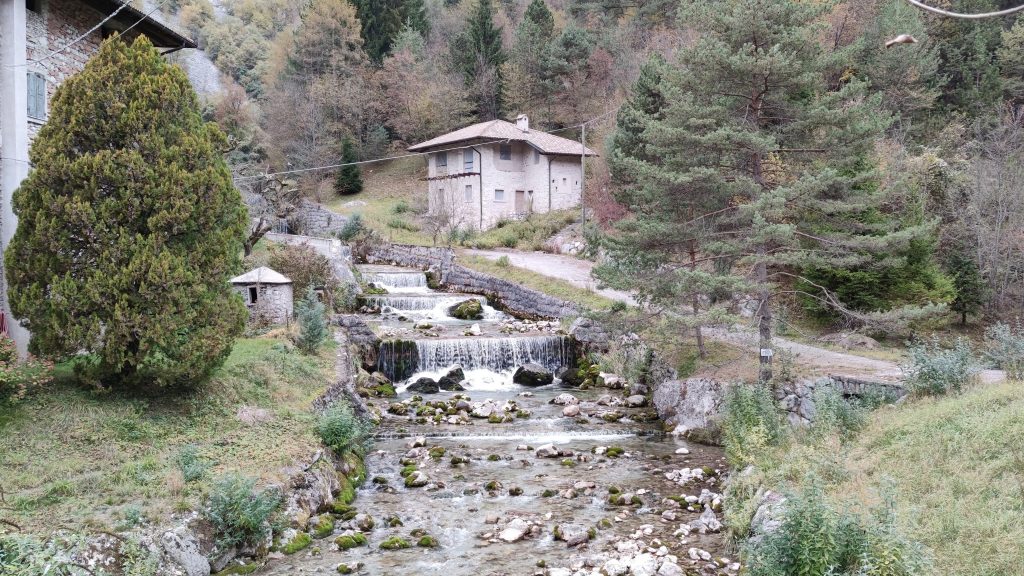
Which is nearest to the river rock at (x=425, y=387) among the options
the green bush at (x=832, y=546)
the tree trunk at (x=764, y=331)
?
the tree trunk at (x=764, y=331)

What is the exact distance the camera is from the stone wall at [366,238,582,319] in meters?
22.6

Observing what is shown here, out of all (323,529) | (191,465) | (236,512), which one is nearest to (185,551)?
(236,512)

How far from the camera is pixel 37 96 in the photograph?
12359 millimetres

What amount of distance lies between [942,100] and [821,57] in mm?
23537

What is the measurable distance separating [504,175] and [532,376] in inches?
804

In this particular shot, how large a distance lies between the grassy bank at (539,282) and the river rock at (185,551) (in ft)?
44.4

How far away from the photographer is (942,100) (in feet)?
101

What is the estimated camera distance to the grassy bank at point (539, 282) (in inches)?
840

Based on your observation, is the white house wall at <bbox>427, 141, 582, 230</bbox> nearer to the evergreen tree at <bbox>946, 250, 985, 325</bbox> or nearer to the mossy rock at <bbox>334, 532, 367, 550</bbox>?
the evergreen tree at <bbox>946, 250, 985, 325</bbox>

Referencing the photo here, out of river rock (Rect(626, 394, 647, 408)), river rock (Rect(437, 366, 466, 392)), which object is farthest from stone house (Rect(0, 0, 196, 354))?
river rock (Rect(626, 394, 647, 408))

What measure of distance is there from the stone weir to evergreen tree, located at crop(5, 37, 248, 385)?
8159 mm

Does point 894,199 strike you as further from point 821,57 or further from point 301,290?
point 301,290

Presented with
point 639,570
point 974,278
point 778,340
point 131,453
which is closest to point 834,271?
point 778,340

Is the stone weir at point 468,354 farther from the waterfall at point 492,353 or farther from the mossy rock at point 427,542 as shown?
the mossy rock at point 427,542
